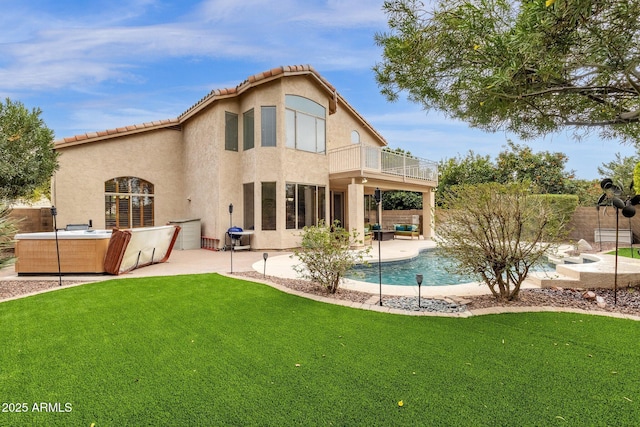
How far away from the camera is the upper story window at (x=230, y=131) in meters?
14.7

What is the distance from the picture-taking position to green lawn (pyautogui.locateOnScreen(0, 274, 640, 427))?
8.70 ft

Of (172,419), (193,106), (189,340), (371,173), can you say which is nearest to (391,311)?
(189,340)

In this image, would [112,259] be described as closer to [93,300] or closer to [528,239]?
[93,300]

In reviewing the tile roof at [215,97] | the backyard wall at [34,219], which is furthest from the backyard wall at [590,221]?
the backyard wall at [34,219]

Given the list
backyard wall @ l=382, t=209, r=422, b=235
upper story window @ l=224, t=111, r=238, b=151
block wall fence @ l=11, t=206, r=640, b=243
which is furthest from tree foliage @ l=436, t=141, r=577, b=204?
upper story window @ l=224, t=111, r=238, b=151

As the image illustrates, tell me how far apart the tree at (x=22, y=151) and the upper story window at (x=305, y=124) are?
9053mm

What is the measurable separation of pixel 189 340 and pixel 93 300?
3.11 meters

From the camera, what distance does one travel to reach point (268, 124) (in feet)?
46.4

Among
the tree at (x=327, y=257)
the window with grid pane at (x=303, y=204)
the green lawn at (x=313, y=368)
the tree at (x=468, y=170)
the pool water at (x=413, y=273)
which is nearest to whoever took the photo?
the green lawn at (x=313, y=368)

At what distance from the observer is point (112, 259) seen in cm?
840

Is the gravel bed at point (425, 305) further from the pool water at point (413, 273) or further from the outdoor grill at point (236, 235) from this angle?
the outdoor grill at point (236, 235)

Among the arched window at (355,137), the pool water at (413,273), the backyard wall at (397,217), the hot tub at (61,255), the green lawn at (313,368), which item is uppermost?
the arched window at (355,137)

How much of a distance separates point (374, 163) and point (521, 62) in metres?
10.6

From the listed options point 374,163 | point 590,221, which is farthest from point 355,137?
point 590,221
